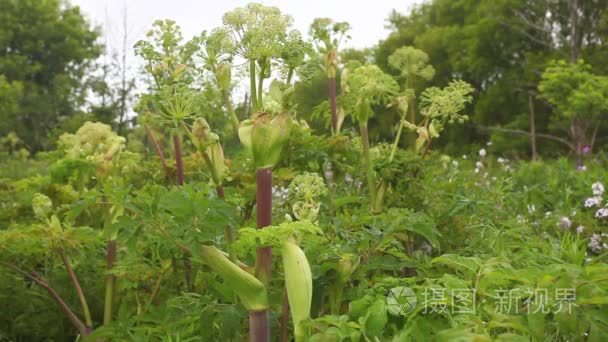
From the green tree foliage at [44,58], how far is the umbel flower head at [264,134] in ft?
108

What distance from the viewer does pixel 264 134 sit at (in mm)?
1707

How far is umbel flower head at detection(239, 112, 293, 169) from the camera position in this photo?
1.70m

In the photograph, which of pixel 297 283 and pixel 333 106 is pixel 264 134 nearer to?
pixel 297 283

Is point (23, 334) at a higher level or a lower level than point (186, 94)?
lower

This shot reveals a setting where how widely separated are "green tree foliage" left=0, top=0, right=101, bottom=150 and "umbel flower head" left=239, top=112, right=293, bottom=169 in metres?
33.0

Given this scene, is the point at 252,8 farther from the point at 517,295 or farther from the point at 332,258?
the point at 517,295

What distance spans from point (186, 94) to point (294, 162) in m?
1.22

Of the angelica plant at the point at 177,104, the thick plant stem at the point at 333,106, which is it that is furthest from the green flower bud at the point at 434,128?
the angelica plant at the point at 177,104

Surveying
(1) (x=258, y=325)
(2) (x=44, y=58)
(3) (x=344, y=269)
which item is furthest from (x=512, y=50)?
(2) (x=44, y=58)

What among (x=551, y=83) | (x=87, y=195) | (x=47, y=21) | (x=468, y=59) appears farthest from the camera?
(x=47, y=21)

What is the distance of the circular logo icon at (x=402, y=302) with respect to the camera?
147 centimetres

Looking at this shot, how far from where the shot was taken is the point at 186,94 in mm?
1800

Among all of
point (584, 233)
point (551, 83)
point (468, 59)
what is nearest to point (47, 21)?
point (468, 59)

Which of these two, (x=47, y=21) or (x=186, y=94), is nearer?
(x=186, y=94)
